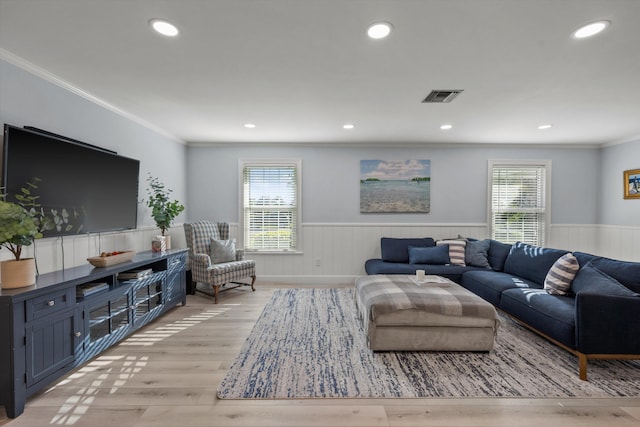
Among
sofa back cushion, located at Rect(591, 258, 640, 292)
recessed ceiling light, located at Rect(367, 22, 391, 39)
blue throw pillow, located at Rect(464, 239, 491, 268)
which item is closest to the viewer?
recessed ceiling light, located at Rect(367, 22, 391, 39)

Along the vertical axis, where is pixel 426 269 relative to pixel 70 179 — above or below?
below

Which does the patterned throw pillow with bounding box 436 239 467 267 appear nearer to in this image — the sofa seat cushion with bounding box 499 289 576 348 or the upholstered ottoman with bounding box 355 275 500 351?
the sofa seat cushion with bounding box 499 289 576 348

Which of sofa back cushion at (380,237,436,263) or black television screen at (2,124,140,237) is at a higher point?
black television screen at (2,124,140,237)

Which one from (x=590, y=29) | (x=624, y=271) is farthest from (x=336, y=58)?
(x=624, y=271)

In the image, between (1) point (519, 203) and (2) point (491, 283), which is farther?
(1) point (519, 203)

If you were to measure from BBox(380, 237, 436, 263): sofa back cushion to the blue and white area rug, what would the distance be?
71.1 inches

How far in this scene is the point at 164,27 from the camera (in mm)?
1844

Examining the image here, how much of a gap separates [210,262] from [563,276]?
415 centimetres

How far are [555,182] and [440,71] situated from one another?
4181 mm

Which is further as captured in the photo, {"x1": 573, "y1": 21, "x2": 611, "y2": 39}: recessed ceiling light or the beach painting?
the beach painting

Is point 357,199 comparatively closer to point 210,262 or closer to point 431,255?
point 431,255

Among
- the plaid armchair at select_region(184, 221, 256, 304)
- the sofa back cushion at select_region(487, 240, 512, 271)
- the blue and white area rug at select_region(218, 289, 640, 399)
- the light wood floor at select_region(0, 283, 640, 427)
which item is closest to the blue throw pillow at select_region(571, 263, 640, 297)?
the blue and white area rug at select_region(218, 289, 640, 399)

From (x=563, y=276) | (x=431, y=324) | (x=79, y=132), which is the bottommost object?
(x=431, y=324)

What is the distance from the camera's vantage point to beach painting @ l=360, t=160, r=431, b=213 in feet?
16.5
